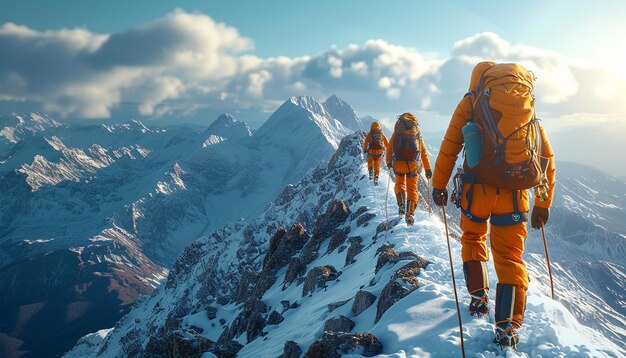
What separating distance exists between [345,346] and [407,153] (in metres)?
10.0

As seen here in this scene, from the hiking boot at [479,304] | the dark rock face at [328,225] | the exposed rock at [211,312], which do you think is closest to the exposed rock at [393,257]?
the hiking boot at [479,304]

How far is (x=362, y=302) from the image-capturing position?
11.7m

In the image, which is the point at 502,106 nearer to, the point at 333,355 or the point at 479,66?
the point at 479,66

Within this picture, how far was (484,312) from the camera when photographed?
7.40m

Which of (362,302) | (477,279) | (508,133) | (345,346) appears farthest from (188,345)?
(508,133)

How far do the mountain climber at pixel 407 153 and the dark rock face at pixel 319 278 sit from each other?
6.40 m

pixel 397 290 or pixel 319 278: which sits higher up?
pixel 397 290

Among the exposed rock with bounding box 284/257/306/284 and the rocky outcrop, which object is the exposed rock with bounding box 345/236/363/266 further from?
the rocky outcrop

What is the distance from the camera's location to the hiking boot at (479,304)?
710cm

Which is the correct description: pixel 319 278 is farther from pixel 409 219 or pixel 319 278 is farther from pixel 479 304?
pixel 479 304

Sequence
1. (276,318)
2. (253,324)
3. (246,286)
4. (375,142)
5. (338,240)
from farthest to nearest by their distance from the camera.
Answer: (246,286)
(338,240)
(375,142)
(253,324)
(276,318)

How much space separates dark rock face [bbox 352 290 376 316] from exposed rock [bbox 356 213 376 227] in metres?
16.9

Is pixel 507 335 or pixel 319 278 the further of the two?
pixel 319 278

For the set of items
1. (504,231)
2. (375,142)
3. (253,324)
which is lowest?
(253,324)
